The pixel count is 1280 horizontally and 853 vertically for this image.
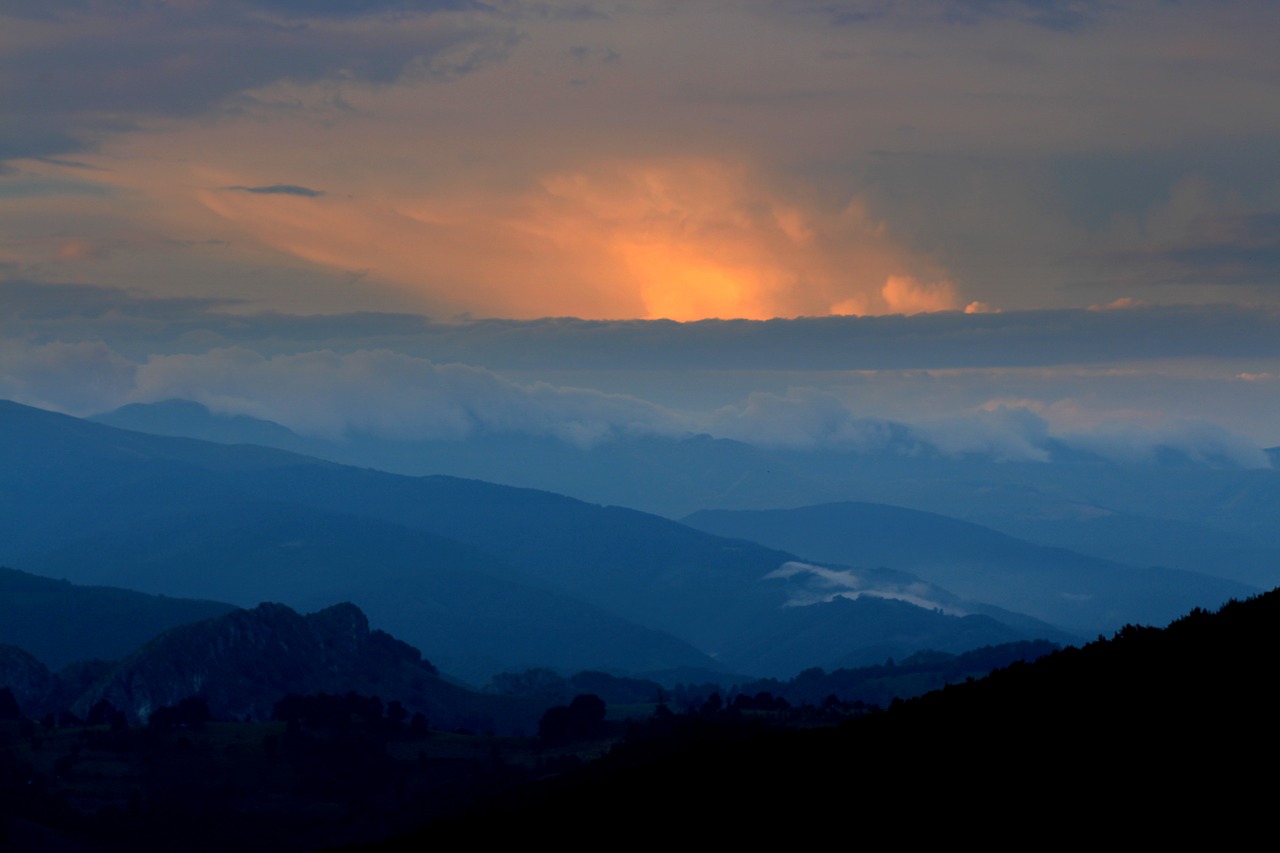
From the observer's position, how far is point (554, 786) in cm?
12938

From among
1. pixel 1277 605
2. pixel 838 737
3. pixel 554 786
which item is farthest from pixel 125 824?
pixel 1277 605

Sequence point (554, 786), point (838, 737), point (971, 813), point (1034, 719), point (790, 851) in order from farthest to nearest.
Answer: point (554, 786) < point (838, 737) < point (1034, 719) < point (790, 851) < point (971, 813)

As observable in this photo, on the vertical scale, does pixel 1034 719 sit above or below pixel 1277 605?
below

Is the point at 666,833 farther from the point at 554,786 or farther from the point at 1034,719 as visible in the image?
the point at 554,786

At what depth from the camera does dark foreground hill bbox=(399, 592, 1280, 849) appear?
4875cm

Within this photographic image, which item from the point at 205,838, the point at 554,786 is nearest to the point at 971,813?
the point at 554,786

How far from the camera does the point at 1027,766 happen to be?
193 feet

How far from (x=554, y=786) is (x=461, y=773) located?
158ft

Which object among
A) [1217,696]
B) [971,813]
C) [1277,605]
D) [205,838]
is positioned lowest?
[205,838]

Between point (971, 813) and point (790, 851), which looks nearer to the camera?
point (971, 813)

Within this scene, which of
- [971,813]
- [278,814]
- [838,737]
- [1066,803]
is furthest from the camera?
[278,814]

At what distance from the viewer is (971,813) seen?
54969 mm

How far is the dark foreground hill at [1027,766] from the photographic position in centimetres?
4875

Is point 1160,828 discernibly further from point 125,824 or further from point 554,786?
point 125,824
